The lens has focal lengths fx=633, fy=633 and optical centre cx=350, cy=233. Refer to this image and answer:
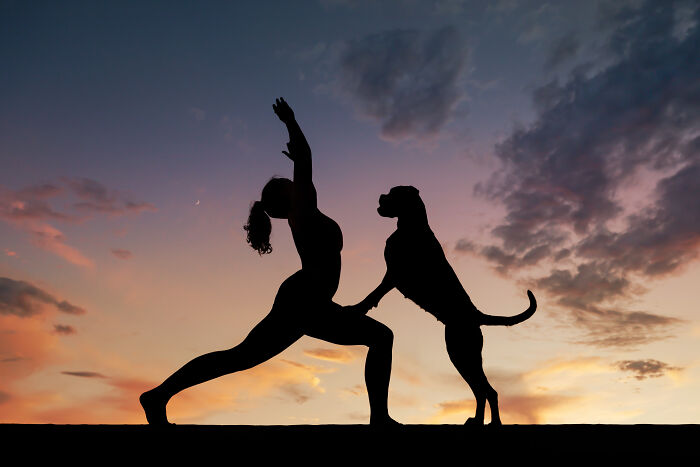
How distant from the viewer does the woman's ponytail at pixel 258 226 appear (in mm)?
5352

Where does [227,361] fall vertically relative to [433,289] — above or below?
below

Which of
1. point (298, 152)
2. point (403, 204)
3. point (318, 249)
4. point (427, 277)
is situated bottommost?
point (318, 249)

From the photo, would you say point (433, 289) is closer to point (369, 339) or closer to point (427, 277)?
point (427, 277)

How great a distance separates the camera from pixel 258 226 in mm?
5363

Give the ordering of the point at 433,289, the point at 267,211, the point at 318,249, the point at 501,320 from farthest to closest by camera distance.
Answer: the point at 501,320, the point at 433,289, the point at 267,211, the point at 318,249

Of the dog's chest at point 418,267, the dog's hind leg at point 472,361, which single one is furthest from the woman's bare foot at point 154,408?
the dog's hind leg at point 472,361

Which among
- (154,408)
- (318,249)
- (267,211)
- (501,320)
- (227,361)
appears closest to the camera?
(154,408)

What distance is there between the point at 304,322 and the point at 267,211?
109cm

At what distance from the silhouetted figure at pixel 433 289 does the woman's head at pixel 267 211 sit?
1135mm

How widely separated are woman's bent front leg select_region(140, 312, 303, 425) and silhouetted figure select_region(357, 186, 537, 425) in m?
1.37

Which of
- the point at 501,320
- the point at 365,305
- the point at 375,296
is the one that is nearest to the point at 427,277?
the point at 375,296
